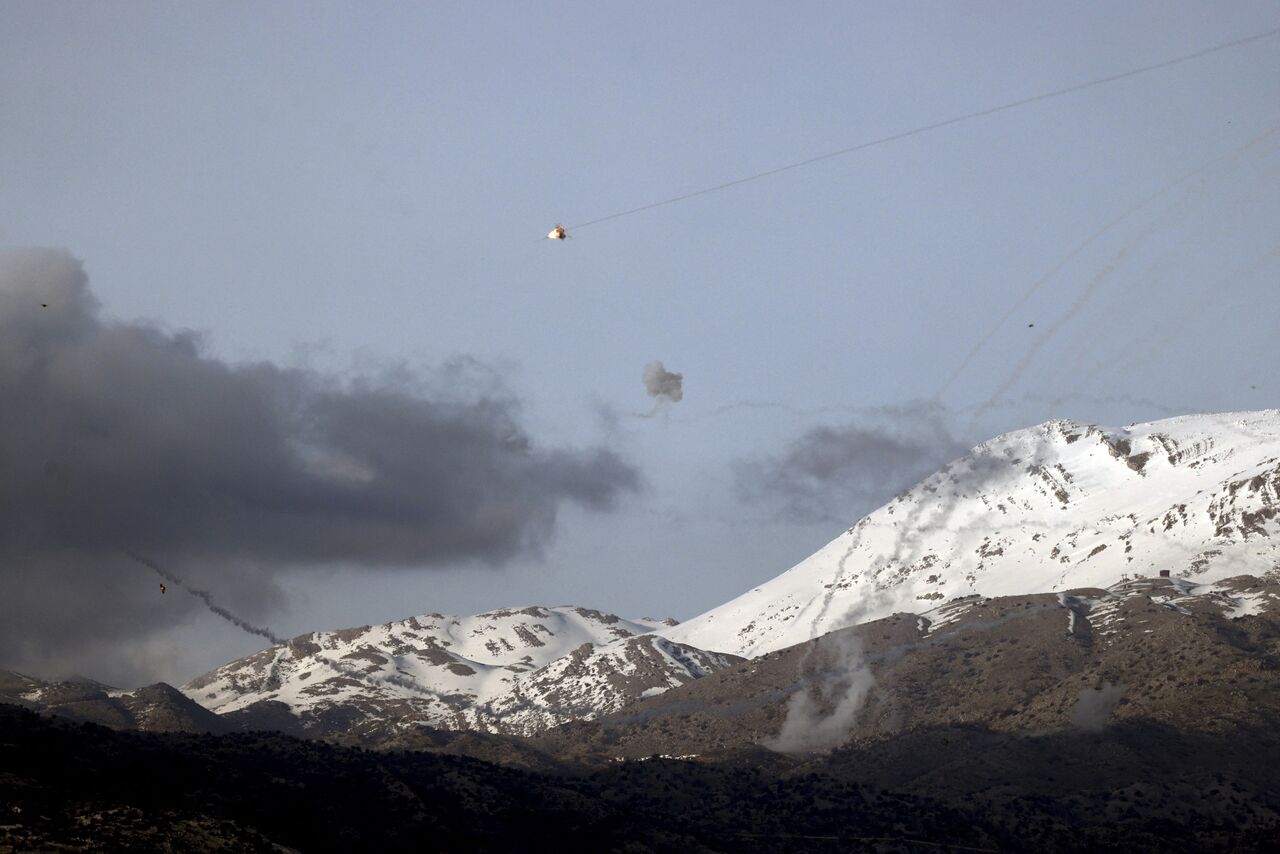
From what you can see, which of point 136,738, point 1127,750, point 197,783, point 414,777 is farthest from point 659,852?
point 1127,750

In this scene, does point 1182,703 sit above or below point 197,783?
above

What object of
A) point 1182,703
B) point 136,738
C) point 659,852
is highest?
point 1182,703

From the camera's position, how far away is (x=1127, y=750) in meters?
184

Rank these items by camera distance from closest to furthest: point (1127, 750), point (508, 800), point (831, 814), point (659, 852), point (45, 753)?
1. point (45, 753)
2. point (659, 852)
3. point (508, 800)
4. point (831, 814)
5. point (1127, 750)

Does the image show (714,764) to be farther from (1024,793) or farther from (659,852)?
(659,852)

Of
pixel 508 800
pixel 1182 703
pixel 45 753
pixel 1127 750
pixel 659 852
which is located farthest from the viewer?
pixel 1182 703

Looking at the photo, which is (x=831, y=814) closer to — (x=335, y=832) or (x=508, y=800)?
(x=508, y=800)

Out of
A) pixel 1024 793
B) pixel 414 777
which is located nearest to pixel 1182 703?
pixel 1024 793

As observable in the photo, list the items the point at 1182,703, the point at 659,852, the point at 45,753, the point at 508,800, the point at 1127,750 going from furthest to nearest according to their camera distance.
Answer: the point at 1182,703
the point at 1127,750
the point at 508,800
the point at 659,852
the point at 45,753

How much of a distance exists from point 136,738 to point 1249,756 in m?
123

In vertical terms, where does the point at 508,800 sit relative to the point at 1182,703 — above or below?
below

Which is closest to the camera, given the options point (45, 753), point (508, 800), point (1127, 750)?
point (45, 753)

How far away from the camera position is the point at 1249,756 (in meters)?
179

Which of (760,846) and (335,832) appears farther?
(760,846)
